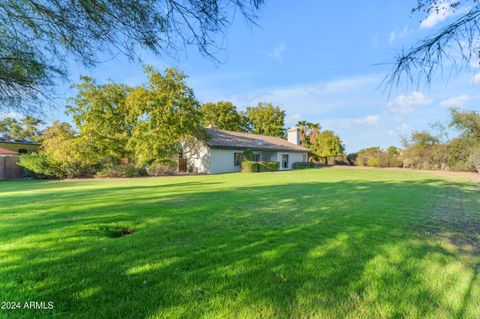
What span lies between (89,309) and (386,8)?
5.03 meters

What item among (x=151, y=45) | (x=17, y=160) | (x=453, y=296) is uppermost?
(x=151, y=45)

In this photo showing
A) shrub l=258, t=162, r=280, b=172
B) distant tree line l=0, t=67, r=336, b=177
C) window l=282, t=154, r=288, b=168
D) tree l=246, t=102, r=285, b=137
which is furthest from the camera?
tree l=246, t=102, r=285, b=137

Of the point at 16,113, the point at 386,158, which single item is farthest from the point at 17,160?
the point at 386,158

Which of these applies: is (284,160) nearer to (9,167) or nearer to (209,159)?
(209,159)

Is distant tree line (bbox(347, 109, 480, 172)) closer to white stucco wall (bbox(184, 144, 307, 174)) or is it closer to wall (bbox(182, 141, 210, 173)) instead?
Result: white stucco wall (bbox(184, 144, 307, 174))

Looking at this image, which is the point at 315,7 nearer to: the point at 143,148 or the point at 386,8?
the point at 386,8

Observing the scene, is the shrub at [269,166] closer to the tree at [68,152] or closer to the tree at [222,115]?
the tree at [68,152]

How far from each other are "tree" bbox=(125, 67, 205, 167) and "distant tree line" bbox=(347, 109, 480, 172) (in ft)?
82.3

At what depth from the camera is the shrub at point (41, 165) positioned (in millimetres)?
16516

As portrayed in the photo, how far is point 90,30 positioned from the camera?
123 inches

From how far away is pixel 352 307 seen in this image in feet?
7.27

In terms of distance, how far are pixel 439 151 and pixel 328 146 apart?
1321cm

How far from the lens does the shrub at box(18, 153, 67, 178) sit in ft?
54.2

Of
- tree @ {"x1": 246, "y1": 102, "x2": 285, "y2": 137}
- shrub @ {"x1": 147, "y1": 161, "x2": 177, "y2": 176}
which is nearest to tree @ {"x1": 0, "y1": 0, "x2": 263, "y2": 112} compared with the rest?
shrub @ {"x1": 147, "y1": 161, "x2": 177, "y2": 176}
